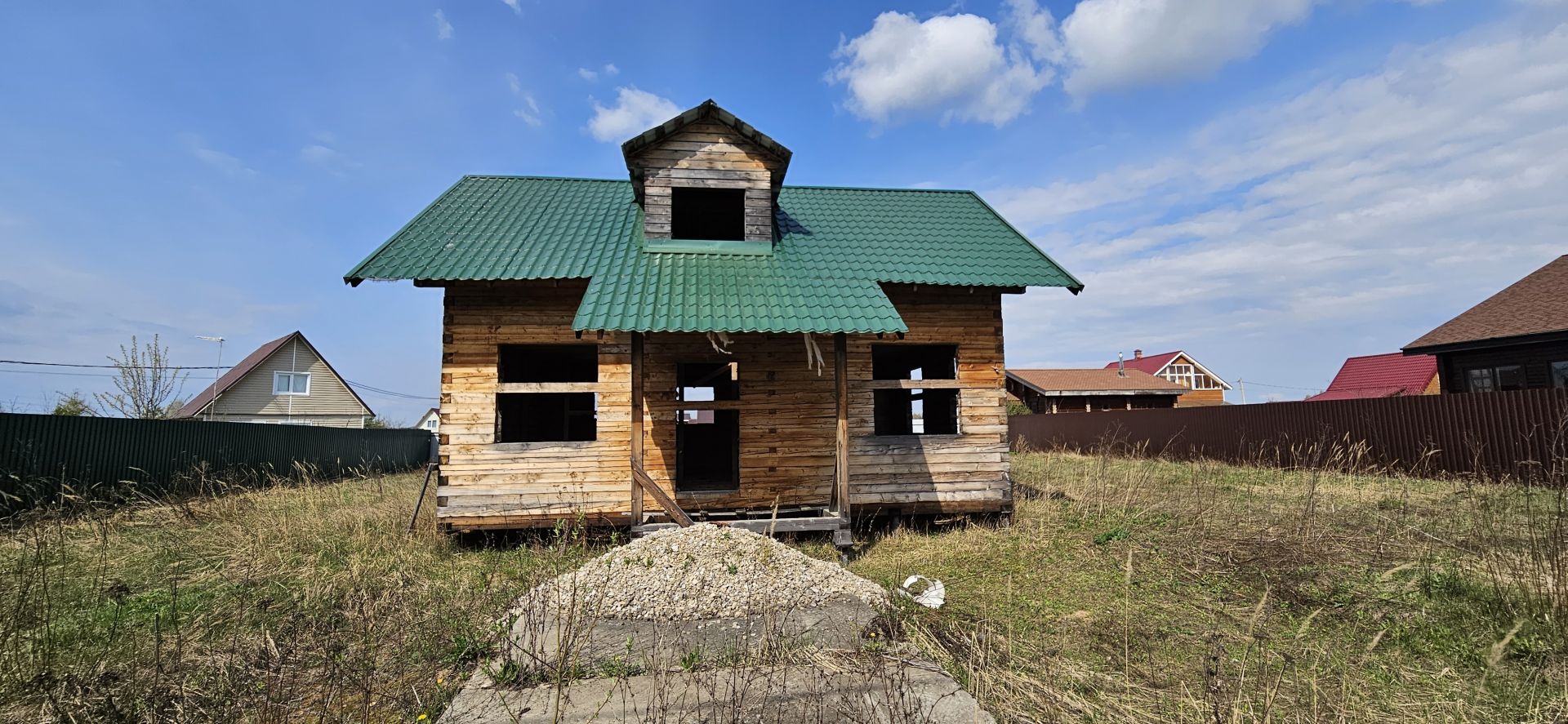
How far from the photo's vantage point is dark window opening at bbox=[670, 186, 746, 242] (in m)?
Answer: 10.7

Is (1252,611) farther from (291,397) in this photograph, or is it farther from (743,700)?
(291,397)

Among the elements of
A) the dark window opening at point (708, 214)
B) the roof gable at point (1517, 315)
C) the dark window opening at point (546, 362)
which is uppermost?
the dark window opening at point (708, 214)

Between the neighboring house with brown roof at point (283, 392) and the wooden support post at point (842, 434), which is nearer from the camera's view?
the wooden support post at point (842, 434)

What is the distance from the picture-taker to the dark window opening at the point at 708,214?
35.0 feet

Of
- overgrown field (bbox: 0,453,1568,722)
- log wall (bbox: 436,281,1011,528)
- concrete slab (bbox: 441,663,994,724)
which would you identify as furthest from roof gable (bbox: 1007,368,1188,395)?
concrete slab (bbox: 441,663,994,724)

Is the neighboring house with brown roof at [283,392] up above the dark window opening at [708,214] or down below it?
below

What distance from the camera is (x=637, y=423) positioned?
316 inches

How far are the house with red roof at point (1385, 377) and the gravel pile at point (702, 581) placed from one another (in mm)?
36362

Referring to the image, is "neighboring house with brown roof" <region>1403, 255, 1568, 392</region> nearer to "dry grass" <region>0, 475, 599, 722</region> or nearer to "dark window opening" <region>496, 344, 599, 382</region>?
"dark window opening" <region>496, 344, 599, 382</region>

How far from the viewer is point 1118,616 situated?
5.86 metres

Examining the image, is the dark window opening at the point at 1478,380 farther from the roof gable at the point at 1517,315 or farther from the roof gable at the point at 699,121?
the roof gable at the point at 699,121

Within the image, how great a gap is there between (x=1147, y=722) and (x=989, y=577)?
11.3ft

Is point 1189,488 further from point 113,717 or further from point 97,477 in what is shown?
point 97,477

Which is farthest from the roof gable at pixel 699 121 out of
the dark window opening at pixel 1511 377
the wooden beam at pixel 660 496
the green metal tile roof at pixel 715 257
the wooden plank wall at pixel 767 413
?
the dark window opening at pixel 1511 377
